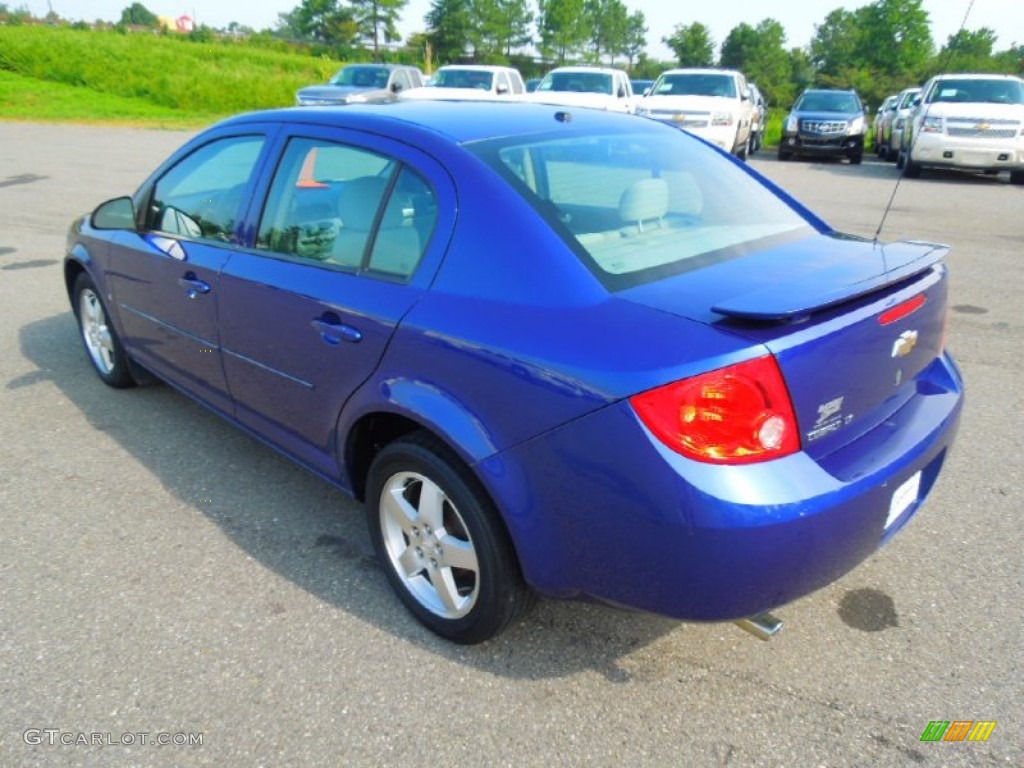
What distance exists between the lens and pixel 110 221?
4090mm

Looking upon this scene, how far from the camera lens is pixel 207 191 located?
360 centimetres

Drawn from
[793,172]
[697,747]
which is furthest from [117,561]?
[793,172]

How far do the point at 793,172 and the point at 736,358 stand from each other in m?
15.4

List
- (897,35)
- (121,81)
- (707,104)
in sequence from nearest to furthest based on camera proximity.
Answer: (707,104) < (121,81) < (897,35)

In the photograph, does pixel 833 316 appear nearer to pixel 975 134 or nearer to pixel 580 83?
pixel 975 134

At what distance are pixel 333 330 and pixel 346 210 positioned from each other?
0.49m

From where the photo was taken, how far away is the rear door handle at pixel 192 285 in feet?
10.7

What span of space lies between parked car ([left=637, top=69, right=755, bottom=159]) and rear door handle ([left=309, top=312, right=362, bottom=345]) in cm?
1330

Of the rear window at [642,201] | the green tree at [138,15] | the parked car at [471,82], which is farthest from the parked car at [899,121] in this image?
the green tree at [138,15]

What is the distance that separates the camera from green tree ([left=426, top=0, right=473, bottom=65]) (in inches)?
2923

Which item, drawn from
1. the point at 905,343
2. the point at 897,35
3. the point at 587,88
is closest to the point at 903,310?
the point at 905,343

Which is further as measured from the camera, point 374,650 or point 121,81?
point 121,81

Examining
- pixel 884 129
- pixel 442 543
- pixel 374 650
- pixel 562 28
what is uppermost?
pixel 562 28

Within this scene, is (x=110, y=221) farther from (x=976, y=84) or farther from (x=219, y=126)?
(x=976, y=84)
